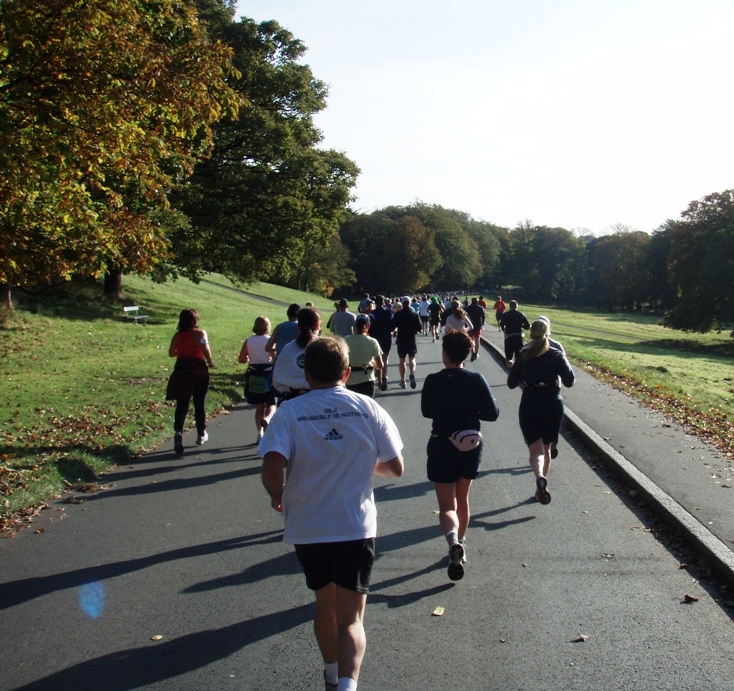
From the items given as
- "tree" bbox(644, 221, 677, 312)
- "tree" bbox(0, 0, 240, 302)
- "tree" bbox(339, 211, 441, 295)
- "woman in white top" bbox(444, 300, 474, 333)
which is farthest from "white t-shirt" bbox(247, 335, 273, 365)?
"tree" bbox(339, 211, 441, 295)

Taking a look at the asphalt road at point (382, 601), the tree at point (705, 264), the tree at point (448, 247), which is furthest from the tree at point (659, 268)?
the asphalt road at point (382, 601)

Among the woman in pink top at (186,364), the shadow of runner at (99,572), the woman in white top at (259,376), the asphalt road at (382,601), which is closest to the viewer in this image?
the asphalt road at (382,601)

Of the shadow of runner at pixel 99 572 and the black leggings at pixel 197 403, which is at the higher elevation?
the black leggings at pixel 197 403

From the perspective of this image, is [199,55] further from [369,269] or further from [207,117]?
[369,269]

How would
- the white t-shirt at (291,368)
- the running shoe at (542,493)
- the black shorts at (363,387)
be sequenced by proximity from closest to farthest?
the running shoe at (542,493)
the white t-shirt at (291,368)
the black shorts at (363,387)

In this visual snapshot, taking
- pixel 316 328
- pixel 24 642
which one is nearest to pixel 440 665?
pixel 24 642

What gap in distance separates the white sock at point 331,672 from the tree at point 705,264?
168 ft

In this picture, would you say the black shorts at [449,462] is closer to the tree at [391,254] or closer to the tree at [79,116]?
the tree at [79,116]

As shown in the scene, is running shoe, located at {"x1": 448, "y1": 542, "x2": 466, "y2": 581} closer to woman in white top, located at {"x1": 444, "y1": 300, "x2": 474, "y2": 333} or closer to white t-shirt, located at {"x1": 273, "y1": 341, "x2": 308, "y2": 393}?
white t-shirt, located at {"x1": 273, "y1": 341, "x2": 308, "y2": 393}

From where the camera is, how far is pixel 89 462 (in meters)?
9.12

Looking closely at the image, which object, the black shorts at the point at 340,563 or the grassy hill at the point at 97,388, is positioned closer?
the black shorts at the point at 340,563

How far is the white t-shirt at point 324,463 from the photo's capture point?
3.58 m

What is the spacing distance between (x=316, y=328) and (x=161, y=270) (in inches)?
859

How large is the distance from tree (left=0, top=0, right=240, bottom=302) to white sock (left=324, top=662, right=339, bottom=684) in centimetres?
645
